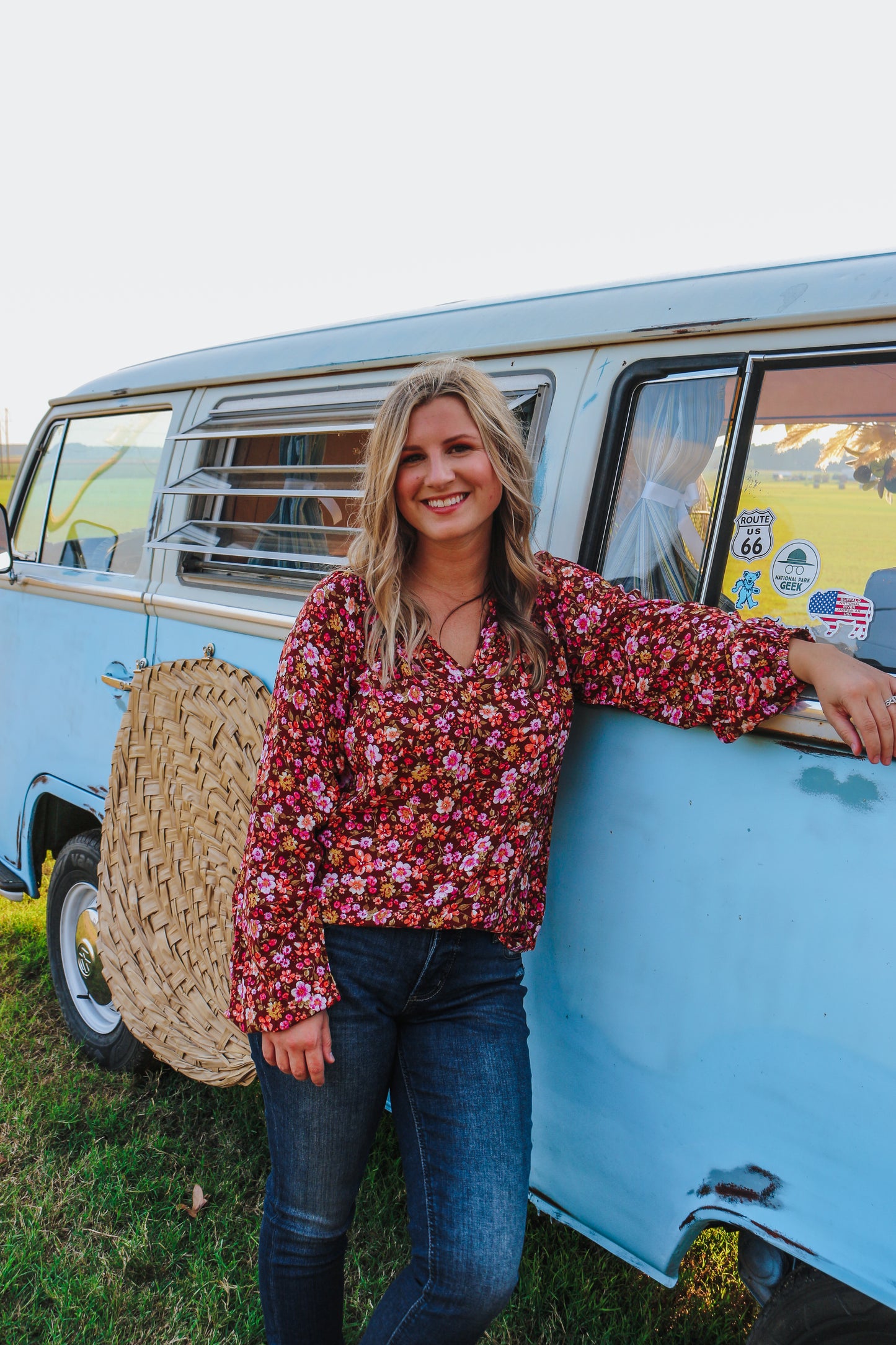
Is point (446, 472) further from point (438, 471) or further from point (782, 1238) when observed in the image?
point (782, 1238)

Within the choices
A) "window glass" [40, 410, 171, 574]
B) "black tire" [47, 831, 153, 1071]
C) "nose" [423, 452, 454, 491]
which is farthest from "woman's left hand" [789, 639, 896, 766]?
"black tire" [47, 831, 153, 1071]

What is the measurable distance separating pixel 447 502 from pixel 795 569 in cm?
62

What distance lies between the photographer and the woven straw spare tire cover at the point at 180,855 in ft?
8.63

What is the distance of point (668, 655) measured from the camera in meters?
1.71

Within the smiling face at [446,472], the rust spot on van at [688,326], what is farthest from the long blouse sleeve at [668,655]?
the rust spot on van at [688,326]

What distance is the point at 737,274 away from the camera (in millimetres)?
1837

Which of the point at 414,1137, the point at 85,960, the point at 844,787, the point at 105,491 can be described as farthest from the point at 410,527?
the point at 85,960

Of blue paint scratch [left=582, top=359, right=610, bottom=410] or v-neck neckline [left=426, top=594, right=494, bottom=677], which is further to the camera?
blue paint scratch [left=582, top=359, right=610, bottom=410]

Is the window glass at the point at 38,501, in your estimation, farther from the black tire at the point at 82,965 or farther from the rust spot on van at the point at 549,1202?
the rust spot on van at the point at 549,1202

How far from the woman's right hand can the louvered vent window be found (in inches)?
49.6

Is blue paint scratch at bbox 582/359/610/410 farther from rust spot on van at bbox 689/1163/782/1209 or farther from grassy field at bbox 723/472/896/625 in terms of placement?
rust spot on van at bbox 689/1163/782/1209

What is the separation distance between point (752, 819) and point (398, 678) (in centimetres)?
64

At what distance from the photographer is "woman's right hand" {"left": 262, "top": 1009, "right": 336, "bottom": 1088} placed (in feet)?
5.48

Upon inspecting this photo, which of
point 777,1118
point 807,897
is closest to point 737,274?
point 807,897
